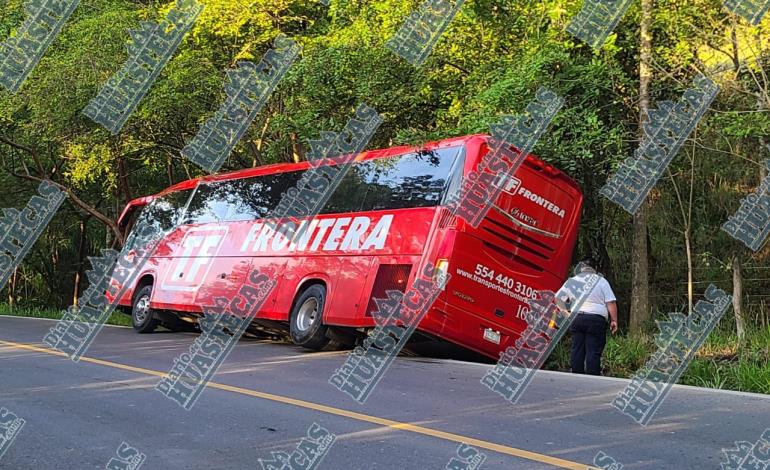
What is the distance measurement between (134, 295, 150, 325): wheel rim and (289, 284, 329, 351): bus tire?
560 centimetres

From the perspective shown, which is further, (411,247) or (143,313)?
(143,313)

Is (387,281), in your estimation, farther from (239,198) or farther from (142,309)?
Result: (142,309)

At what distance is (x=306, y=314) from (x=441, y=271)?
125 inches

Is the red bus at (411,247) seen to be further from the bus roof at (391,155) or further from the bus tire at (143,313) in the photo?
the bus tire at (143,313)

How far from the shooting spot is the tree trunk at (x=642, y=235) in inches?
510

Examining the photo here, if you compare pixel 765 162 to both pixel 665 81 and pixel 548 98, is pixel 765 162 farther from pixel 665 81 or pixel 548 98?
pixel 548 98

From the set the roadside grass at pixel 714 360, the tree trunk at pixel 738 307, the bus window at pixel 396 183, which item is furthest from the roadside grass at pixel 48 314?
the tree trunk at pixel 738 307

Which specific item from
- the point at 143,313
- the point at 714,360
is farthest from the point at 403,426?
the point at 143,313

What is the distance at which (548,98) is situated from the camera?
13.1m

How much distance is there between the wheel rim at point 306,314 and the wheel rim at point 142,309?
5701mm

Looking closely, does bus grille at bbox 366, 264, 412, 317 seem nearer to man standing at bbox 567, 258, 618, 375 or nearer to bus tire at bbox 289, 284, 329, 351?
bus tire at bbox 289, 284, 329, 351

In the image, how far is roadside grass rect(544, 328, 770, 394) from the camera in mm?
9336

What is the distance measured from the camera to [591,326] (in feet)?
34.3

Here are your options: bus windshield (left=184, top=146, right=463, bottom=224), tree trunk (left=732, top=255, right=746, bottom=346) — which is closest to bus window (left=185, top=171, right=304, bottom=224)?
bus windshield (left=184, top=146, right=463, bottom=224)
